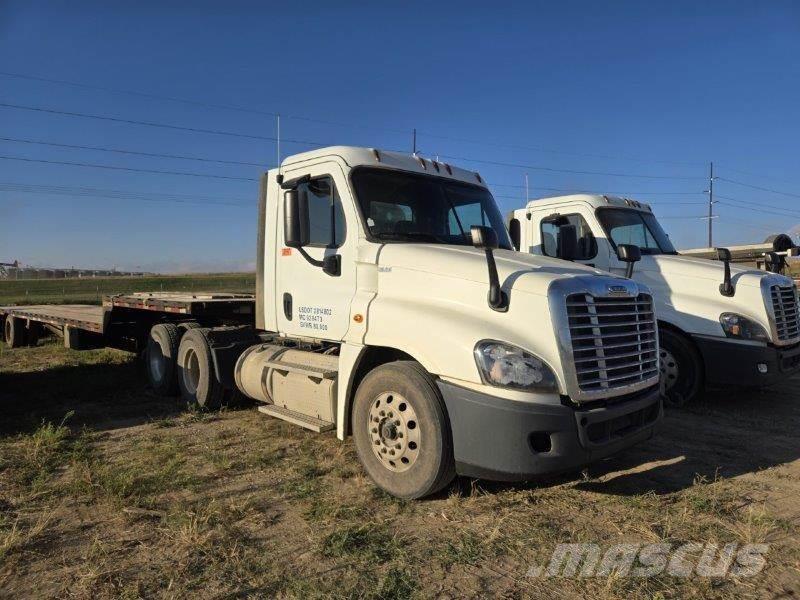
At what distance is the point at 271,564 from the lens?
3.26 metres

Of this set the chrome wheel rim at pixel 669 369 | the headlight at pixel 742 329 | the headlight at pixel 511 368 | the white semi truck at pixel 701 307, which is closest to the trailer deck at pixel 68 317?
the white semi truck at pixel 701 307

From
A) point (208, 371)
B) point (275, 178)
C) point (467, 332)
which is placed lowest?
point (208, 371)

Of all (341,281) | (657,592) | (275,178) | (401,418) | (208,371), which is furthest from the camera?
(208,371)

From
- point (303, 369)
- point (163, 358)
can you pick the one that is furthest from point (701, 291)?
point (163, 358)

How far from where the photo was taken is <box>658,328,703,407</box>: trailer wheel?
6996 millimetres

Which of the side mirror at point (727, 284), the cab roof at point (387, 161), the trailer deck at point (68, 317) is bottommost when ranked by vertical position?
the trailer deck at point (68, 317)

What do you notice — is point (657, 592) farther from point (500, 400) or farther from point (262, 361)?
point (262, 361)

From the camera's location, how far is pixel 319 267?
5.29m

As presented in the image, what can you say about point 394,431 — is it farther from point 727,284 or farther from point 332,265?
point 727,284

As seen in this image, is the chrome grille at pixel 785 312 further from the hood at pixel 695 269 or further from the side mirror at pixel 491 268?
the side mirror at pixel 491 268

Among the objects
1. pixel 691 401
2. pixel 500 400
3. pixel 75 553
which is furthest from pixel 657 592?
pixel 691 401

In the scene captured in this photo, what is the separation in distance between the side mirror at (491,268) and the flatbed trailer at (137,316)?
15.8ft

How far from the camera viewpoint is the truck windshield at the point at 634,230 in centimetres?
813

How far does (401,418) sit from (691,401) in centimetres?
483
